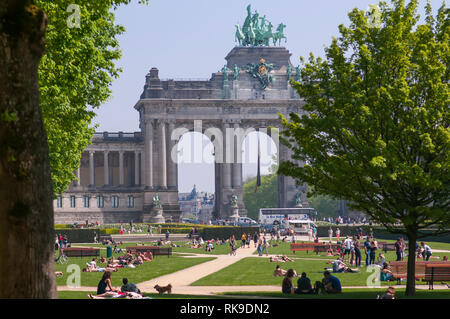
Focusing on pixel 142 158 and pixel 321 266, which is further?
pixel 142 158

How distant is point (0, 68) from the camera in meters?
13.1

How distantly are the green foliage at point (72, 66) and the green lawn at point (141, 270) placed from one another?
25.9 ft

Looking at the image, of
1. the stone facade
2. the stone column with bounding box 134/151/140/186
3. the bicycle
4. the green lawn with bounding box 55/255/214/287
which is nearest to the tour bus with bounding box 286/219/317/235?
the stone facade

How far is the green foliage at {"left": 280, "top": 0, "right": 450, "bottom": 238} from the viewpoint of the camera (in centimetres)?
2912

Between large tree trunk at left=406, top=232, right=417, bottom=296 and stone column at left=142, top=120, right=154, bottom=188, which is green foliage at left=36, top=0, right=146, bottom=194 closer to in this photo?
large tree trunk at left=406, top=232, right=417, bottom=296

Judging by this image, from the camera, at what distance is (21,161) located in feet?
43.7

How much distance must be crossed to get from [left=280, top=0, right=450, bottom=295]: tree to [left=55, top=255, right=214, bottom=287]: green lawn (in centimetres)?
1280

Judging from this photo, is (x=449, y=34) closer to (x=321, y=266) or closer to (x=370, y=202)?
(x=370, y=202)

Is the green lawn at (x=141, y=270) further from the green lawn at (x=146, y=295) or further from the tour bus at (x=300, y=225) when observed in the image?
the tour bus at (x=300, y=225)

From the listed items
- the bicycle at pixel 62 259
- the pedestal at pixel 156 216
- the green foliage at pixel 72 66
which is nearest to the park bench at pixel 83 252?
the bicycle at pixel 62 259

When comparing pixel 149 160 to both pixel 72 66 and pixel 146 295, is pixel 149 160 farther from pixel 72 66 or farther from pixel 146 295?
pixel 146 295

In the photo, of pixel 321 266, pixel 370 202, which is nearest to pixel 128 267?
pixel 321 266

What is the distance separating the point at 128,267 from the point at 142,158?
9498cm
